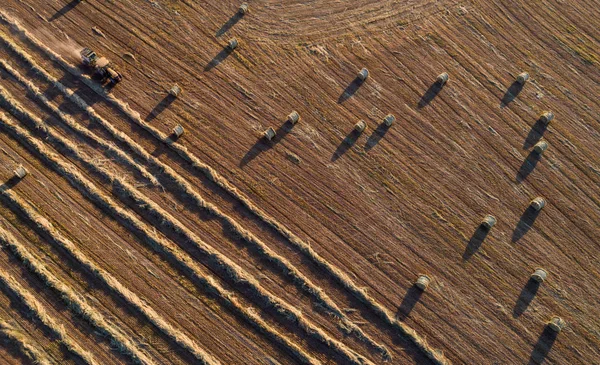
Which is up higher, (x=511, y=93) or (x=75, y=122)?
(x=511, y=93)

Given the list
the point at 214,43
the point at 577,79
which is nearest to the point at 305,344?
the point at 214,43

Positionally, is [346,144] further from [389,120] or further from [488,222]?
[488,222]

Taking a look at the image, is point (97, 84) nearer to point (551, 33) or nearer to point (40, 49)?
point (40, 49)

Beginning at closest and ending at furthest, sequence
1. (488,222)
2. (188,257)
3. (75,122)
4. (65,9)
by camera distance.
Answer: (188,257)
(488,222)
(75,122)
(65,9)

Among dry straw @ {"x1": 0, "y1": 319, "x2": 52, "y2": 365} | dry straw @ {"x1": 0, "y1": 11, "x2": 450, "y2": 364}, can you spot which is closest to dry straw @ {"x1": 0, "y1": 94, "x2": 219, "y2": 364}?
dry straw @ {"x1": 0, "y1": 11, "x2": 450, "y2": 364}

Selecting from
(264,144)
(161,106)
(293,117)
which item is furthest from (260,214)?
(161,106)

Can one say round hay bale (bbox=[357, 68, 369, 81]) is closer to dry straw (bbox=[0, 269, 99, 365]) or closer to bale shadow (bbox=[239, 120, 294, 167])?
bale shadow (bbox=[239, 120, 294, 167])
